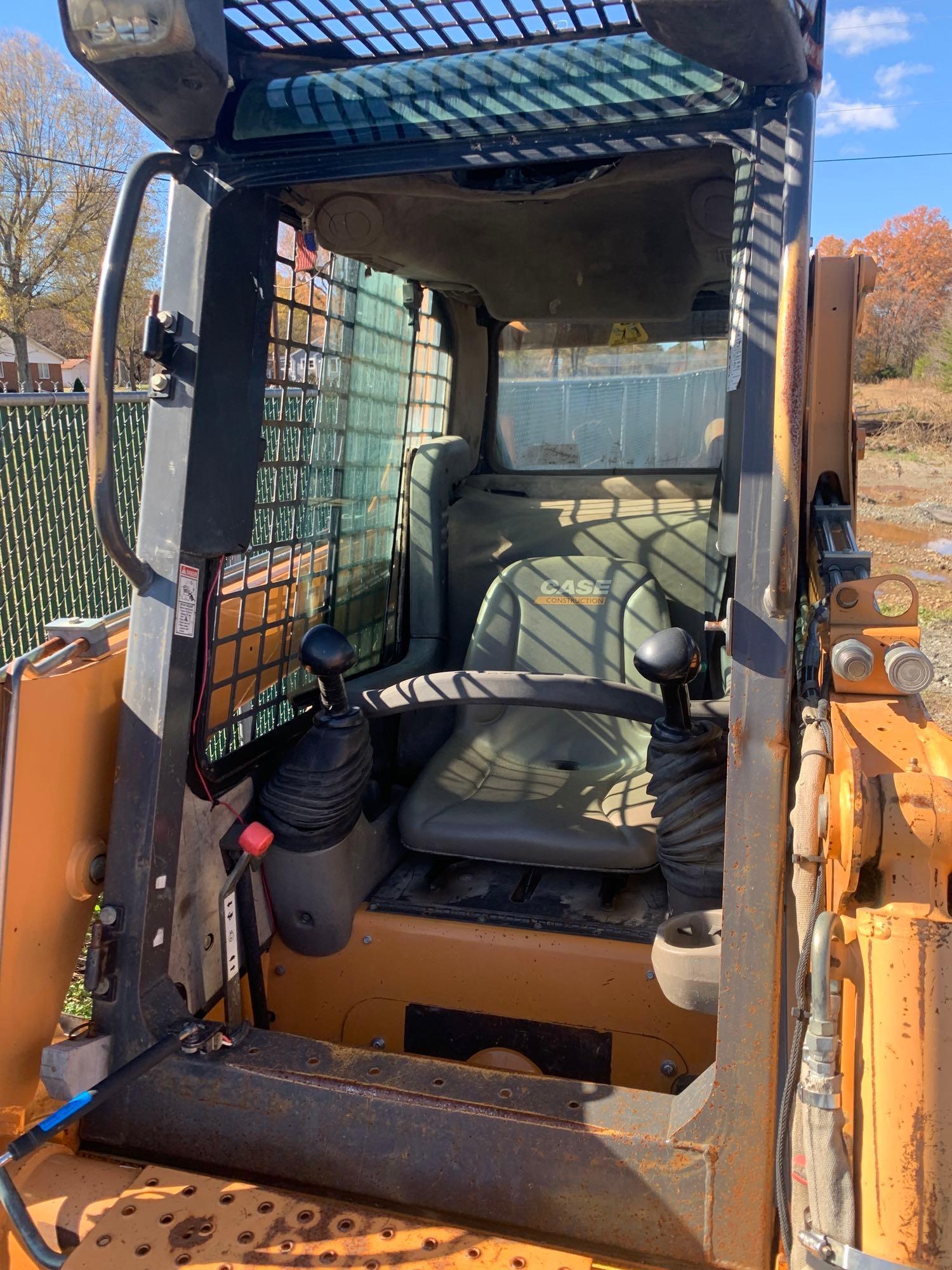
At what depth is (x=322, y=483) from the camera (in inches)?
111

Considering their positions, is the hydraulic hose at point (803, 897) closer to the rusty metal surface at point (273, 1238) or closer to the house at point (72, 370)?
the rusty metal surface at point (273, 1238)

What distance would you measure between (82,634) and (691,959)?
4.39ft

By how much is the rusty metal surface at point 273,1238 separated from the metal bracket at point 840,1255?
379 mm

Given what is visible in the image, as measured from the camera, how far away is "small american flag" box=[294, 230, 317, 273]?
2461 millimetres

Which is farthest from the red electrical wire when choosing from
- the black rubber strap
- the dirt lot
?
the dirt lot

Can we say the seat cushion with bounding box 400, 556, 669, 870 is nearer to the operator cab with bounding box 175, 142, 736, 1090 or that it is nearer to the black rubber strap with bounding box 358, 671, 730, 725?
the operator cab with bounding box 175, 142, 736, 1090

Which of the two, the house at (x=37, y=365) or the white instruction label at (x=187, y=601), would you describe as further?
the house at (x=37, y=365)

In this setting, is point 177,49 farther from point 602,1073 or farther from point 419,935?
point 602,1073

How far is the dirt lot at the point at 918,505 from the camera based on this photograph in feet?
28.9

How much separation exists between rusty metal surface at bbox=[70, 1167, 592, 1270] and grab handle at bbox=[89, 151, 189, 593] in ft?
3.76

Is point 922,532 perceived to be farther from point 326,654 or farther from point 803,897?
point 803,897

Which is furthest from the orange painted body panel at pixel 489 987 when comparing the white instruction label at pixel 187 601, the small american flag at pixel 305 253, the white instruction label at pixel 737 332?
the small american flag at pixel 305 253

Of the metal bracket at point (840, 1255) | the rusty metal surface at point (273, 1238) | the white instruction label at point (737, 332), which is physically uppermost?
the white instruction label at point (737, 332)

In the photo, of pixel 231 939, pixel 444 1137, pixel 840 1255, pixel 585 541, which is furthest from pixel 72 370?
pixel 840 1255
